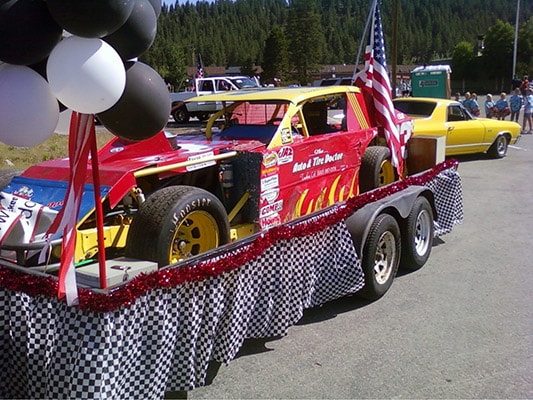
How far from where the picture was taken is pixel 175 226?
417 centimetres

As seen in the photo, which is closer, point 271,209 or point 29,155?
point 271,209

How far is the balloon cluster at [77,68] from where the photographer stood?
99.5 inches

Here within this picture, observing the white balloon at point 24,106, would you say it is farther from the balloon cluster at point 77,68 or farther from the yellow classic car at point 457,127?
the yellow classic car at point 457,127

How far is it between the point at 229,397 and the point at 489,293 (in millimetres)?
2858

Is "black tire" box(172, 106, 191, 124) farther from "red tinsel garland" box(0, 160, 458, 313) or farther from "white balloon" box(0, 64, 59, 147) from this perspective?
"white balloon" box(0, 64, 59, 147)

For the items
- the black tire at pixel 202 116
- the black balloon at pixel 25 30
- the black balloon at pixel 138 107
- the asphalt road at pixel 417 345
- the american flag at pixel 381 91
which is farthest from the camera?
the black tire at pixel 202 116

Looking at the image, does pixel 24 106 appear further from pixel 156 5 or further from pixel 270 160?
pixel 270 160

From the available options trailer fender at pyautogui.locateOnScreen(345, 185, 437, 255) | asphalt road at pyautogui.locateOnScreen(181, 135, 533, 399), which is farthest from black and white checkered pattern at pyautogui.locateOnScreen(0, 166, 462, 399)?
trailer fender at pyautogui.locateOnScreen(345, 185, 437, 255)

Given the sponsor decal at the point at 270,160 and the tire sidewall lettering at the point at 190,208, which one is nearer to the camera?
the tire sidewall lettering at the point at 190,208

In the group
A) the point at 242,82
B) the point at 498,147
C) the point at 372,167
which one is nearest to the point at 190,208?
the point at 372,167

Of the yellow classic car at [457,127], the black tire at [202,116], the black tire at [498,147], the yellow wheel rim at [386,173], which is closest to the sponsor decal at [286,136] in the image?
the yellow wheel rim at [386,173]

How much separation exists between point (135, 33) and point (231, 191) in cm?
254

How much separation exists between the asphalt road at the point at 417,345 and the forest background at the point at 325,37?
195 feet

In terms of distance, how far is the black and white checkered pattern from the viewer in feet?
9.64
